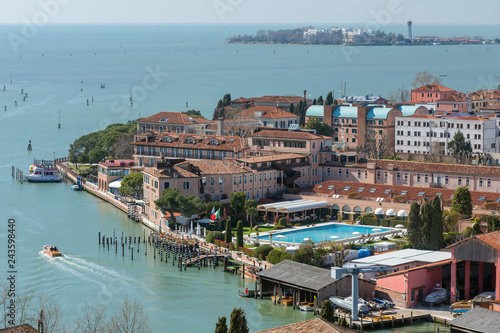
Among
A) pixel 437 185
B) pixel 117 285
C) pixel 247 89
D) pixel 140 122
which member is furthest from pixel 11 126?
pixel 117 285

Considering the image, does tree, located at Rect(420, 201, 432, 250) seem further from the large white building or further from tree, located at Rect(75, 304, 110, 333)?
the large white building

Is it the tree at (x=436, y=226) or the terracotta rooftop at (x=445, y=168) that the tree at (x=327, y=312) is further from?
the terracotta rooftop at (x=445, y=168)

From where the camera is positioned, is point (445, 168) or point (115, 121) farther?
point (115, 121)

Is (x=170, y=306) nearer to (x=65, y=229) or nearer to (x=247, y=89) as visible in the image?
(x=65, y=229)

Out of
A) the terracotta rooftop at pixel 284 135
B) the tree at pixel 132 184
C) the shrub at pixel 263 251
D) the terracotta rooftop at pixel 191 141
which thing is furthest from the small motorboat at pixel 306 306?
the terracotta rooftop at pixel 191 141

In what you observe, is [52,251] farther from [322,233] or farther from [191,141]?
[191,141]

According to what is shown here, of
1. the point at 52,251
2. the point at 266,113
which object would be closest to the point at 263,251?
the point at 52,251

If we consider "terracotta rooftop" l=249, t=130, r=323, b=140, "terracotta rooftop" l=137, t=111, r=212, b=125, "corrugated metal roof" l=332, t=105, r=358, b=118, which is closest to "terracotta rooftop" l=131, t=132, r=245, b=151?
"terracotta rooftop" l=249, t=130, r=323, b=140
